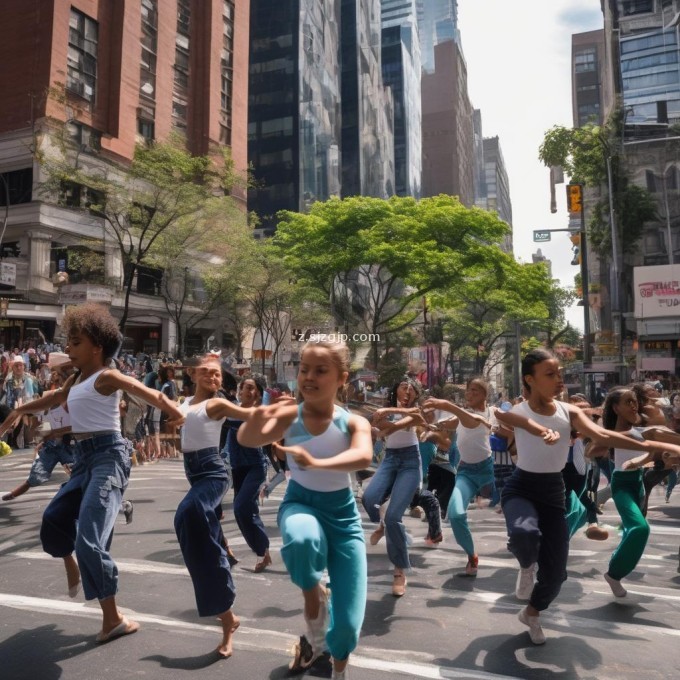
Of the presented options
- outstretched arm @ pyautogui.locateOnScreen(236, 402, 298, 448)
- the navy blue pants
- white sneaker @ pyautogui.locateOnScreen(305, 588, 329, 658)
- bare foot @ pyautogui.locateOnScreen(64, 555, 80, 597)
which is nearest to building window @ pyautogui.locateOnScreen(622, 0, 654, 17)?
the navy blue pants

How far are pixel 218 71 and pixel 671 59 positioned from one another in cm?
3600

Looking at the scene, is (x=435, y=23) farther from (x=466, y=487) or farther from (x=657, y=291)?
(x=466, y=487)

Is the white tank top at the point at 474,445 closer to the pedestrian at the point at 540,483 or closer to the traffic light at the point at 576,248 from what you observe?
the pedestrian at the point at 540,483

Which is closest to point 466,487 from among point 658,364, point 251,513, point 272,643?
point 251,513

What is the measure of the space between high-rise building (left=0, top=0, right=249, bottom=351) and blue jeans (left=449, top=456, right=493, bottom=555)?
2595 cm

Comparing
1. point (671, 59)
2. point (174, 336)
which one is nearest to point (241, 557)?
point (174, 336)

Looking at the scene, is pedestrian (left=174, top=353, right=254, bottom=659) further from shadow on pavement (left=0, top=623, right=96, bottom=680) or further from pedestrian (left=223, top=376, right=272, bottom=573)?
pedestrian (left=223, top=376, right=272, bottom=573)

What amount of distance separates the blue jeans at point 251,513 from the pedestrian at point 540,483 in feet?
8.17

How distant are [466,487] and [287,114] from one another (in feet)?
228

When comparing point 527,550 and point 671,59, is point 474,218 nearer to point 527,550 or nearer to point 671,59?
point 527,550

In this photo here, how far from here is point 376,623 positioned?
4805 mm

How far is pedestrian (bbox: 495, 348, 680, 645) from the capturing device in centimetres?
441

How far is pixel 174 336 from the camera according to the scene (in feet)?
141

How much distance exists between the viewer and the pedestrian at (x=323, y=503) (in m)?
3.30
